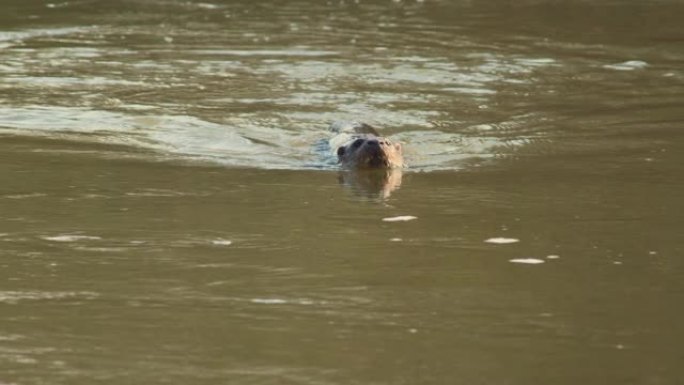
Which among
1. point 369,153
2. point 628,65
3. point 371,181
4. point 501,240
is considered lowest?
point 628,65

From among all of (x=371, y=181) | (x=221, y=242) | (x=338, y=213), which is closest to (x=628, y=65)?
(x=371, y=181)

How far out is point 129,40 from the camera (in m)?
20.1

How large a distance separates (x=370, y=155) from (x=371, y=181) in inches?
20.3

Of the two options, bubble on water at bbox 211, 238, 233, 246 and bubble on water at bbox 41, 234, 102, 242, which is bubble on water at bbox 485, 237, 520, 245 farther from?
bubble on water at bbox 41, 234, 102, 242

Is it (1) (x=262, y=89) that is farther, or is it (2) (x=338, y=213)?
(1) (x=262, y=89)

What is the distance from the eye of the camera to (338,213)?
9.38 m

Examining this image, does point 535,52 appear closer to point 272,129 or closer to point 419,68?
point 419,68

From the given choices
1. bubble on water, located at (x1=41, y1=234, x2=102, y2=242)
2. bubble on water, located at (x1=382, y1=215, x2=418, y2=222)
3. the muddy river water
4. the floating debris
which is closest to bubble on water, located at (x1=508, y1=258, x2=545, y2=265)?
the muddy river water

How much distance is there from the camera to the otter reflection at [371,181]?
34.0 ft

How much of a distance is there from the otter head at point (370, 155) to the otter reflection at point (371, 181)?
0.26 feet

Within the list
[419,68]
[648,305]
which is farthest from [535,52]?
[648,305]

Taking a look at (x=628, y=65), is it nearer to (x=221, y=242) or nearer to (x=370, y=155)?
(x=370, y=155)

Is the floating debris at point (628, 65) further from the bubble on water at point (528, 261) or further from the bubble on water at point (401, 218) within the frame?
the bubble on water at point (528, 261)

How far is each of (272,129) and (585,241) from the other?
19.1 feet
